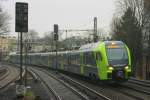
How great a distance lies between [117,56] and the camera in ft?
91.7

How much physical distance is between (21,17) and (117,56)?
8.71m

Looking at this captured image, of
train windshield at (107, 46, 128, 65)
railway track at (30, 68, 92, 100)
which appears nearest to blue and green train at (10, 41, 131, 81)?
train windshield at (107, 46, 128, 65)

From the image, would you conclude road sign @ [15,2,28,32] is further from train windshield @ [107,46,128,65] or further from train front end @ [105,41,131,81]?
train windshield @ [107,46,128,65]

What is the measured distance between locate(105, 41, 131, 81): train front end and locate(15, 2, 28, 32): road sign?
7.86 m

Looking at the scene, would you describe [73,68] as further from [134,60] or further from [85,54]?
[134,60]

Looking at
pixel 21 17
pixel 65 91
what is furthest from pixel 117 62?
pixel 21 17

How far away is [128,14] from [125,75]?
39.6 metres

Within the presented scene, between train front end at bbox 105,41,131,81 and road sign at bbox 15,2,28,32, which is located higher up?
road sign at bbox 15,2,28,32

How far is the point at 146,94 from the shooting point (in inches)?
901

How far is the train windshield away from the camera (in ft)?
90.6

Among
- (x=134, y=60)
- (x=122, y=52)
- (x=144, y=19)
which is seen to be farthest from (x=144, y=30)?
(x=122, y=52)

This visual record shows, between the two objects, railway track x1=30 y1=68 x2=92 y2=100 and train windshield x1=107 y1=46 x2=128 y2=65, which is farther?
train windshield x1=107 y1=46 x2=128 y2=65

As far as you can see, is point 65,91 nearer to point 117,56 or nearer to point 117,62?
point 117,62

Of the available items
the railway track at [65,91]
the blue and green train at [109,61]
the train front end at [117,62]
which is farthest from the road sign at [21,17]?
the train front end at [117,62]
